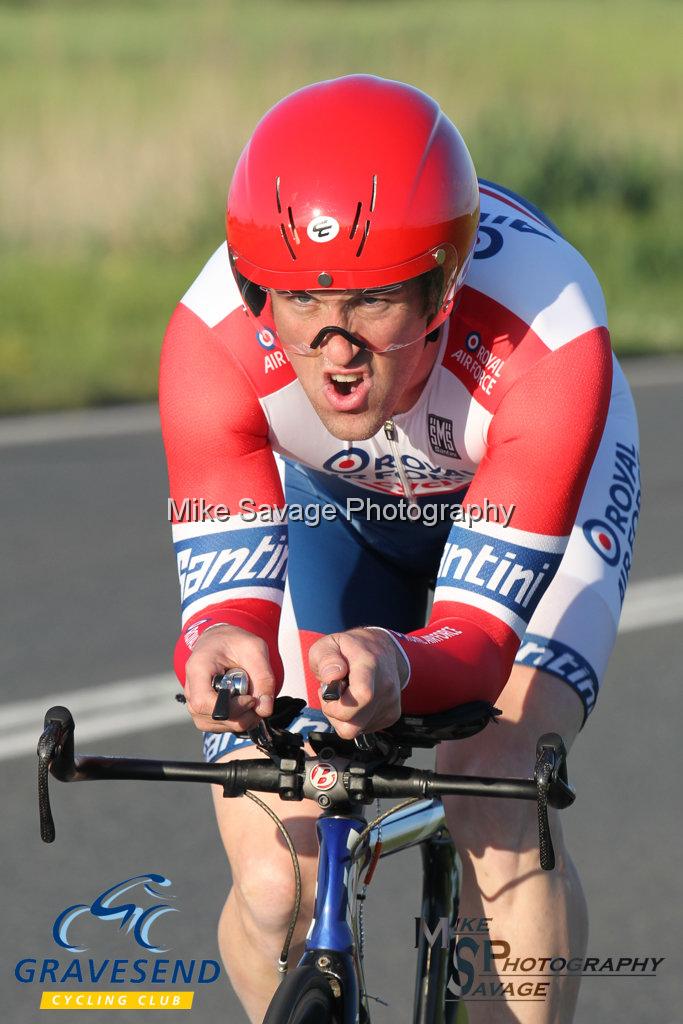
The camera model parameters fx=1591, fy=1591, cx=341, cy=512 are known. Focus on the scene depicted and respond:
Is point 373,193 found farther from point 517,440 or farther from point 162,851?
point 162,851

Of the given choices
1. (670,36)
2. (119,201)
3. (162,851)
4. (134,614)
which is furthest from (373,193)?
(670,36)

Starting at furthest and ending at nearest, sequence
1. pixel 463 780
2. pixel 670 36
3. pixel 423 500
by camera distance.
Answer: pixel 670 36 < pixel 423 500 < pixel 463 780

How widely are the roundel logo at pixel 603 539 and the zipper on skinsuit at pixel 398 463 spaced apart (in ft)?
1.19

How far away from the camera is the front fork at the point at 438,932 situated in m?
2.70

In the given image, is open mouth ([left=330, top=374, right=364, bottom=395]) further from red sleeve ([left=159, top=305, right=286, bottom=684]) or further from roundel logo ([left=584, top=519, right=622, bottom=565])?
roundel logo ([left=584, top=519, right=622, bottom=565])

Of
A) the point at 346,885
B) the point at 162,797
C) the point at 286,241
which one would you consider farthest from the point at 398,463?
the point at 162,797

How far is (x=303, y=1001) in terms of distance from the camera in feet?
7.07

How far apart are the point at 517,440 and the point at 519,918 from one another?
0.86m

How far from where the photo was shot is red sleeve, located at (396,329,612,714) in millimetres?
2562

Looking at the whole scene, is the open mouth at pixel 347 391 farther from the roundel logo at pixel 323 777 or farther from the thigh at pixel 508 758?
the thigh at pixel 508 758

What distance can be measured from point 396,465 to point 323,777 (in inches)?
35.8

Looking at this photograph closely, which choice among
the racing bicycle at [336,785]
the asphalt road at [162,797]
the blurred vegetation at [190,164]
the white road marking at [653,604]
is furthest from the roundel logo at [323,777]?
the blurred vegetation at [190,164]

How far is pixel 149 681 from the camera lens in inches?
225

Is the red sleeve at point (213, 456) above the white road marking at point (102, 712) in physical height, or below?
above
